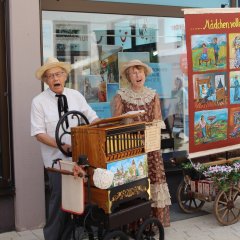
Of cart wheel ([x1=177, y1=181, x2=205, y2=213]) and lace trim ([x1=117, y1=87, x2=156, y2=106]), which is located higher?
lace trim ([x1=117, y1=87, x2=156, y2=106])

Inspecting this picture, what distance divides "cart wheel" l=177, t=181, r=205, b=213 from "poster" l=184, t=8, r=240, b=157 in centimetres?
62

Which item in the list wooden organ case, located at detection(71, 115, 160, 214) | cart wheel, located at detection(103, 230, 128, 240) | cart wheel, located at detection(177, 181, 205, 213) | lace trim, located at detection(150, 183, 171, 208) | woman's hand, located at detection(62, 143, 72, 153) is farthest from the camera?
cart wheel, located at detection(177, 181, 205, 213)

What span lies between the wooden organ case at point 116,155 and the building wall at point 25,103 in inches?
49.1

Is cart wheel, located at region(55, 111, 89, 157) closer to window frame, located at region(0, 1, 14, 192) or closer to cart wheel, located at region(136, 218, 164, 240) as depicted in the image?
cart wheel, located at region(136, 218, 164, 240)

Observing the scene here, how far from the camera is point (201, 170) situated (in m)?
5.09

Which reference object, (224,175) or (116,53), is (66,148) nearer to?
(224,175)

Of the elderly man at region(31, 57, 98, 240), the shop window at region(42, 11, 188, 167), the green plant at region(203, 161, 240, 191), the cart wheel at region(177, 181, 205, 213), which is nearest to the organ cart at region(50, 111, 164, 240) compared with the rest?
the elderly man at region(31, 57, 98, 240)

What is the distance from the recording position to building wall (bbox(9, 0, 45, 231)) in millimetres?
4742

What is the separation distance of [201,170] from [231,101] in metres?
0.81

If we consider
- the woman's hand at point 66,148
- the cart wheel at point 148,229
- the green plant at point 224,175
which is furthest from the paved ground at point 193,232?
the woman's hand at point 66,148

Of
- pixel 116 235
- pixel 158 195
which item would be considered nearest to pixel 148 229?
pixel 116 235

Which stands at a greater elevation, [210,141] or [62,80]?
[62,80]


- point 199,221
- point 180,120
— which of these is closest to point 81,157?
point 199,221

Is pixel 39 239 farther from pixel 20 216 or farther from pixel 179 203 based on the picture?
pixel 179 203
